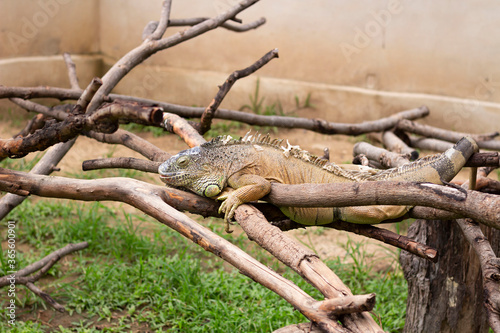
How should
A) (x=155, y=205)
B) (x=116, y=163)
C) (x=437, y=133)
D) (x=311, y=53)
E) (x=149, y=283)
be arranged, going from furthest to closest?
1. (x=311, y=53)
2. (x=437, y=133)
3. (x=149, y=283)
4. (x=116, y=163)
5. (x=155, y=205)

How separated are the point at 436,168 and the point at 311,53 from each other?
19.2 feet

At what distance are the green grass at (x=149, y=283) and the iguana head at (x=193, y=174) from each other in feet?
5.37

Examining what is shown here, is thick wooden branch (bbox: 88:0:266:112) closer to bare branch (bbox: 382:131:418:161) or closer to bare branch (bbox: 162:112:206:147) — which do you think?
bare branch (bbox: 162:112:206:147)

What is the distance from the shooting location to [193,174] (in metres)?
3.17

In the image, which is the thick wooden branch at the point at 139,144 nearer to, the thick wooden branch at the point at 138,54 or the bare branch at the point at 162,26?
the thick wooden branch at the point at 138,54

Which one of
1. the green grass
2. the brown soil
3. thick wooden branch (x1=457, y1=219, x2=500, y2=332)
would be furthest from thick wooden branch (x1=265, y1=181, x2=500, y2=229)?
the brown soil

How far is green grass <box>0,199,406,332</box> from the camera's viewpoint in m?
4.49

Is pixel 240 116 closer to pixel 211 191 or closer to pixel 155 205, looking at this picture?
pixel 211 191

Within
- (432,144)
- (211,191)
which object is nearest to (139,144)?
(211,191)

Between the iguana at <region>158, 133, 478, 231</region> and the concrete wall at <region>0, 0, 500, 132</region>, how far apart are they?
16.5ft

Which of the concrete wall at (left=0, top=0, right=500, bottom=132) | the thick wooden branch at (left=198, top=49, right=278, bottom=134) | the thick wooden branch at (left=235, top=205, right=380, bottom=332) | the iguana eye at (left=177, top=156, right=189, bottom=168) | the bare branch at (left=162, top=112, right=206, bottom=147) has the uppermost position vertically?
the concrete wall at (left=0, top=0, right=500, bottom=132)

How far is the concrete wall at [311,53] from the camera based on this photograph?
7852mm

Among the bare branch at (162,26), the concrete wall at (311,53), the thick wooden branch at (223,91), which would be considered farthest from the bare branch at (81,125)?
the concrete wall at (311,53)

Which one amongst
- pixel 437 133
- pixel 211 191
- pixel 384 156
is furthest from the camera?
pixel 437 133
